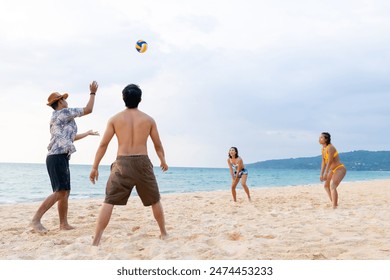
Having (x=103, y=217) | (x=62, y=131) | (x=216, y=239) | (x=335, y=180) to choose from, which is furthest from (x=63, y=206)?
(x=335, y=180)

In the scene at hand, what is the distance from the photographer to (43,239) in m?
5.08

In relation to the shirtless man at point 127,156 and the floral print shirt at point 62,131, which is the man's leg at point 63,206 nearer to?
the floral print shirt at point 62,131

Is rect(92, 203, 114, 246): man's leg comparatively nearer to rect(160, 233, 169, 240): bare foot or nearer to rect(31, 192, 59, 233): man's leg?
rect(160, 233, 169, 240): bare foot

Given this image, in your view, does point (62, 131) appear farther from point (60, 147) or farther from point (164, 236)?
point (164, 236)

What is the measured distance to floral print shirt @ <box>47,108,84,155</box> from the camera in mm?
5383

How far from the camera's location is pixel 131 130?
439 cm

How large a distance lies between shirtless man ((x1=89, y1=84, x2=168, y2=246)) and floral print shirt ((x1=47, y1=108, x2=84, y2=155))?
47.4 inches

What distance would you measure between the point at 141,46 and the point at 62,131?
323 cm

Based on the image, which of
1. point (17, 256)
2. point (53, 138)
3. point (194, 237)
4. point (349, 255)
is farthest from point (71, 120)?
point (349, 255)

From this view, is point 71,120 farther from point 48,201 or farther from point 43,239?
point 43,239

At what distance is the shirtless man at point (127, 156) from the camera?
4.39 meters

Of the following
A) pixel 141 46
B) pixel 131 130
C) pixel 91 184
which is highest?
pixel 141 46
